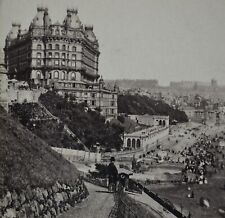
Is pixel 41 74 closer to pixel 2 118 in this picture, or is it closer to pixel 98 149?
pixel 98 149

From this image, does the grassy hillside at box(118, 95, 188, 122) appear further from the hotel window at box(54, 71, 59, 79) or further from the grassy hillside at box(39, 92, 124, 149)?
the grassy hillside at box(39, 92, 124, 149)

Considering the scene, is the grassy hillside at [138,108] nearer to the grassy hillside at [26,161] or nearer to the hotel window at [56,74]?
the hotel window at [56,74]

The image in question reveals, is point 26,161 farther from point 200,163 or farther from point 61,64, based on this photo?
point 61,64

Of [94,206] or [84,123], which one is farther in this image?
[84,123]

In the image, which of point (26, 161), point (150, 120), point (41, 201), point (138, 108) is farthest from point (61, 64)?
point (41, 201)

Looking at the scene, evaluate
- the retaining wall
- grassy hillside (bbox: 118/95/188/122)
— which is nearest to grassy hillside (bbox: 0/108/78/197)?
the retaining wall

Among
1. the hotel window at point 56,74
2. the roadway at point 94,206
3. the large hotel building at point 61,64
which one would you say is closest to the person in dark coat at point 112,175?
the roadway at point 94,206

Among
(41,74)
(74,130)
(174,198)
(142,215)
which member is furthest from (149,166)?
(41,74)
